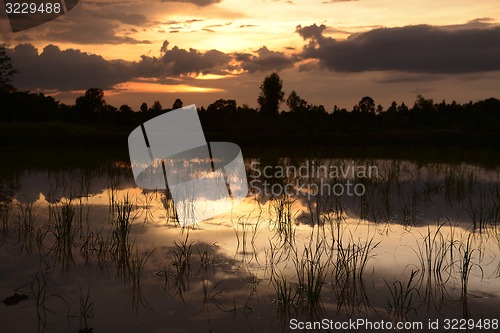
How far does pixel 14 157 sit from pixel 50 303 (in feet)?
56.4

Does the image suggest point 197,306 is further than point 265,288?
No

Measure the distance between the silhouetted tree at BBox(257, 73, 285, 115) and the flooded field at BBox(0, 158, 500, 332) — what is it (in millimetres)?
60323

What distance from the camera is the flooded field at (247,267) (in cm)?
414

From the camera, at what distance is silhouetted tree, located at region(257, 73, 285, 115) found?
Answer: 69312 mm

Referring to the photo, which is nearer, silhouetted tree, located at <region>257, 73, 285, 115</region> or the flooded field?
the flooded field

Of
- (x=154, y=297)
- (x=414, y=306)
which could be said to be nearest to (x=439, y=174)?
(x=414, y=306)

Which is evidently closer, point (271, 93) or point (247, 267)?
point (247, 267)

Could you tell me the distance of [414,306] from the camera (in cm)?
438

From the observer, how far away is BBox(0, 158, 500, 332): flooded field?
4145 mm

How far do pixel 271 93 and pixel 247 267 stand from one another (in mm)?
65606

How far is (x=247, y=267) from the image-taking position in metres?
5.45

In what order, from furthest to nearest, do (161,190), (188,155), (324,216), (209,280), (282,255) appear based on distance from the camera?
(188,155)
(161,190)
(324,216)
(282,255)
(209,280)

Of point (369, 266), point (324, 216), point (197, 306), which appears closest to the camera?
point (197, 306)

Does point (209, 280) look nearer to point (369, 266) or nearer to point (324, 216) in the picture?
point (369, 266)
